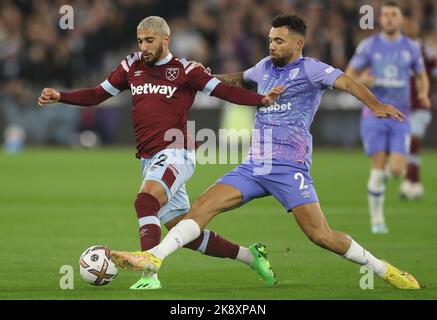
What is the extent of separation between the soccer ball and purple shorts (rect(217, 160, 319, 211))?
1.11 metres

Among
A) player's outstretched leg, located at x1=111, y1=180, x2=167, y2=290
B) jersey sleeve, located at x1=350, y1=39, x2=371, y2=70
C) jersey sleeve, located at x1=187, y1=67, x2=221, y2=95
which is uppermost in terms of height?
jersey sleeve, located at x1=350, y1=39, x2=371, y2=70

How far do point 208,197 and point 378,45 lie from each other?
5830mm

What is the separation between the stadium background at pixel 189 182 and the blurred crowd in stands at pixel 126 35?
0.13ft

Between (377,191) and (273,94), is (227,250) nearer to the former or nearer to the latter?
(273,94)

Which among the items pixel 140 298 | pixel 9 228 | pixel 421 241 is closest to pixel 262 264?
pixel 140 298

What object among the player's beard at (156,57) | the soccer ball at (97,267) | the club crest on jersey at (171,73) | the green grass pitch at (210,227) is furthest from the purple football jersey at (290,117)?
the soccer ball at (97,267)

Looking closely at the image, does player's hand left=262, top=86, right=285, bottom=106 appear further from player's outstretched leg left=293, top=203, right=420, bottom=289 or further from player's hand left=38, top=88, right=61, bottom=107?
player's hand left=38, top=88, right=61, bottom=107

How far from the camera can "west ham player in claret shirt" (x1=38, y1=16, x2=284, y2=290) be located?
29.5 ft

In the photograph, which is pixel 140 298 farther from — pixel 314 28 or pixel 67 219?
pixel 314 28

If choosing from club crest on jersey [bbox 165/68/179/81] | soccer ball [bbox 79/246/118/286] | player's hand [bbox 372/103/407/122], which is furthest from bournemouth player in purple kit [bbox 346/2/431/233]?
soccer ball [bbox 79/246/118/286]

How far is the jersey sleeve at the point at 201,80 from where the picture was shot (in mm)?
9023

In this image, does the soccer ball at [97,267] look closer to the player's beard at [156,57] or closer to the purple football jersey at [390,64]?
the player's beard at [156,57]

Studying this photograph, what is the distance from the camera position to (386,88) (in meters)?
13.8
